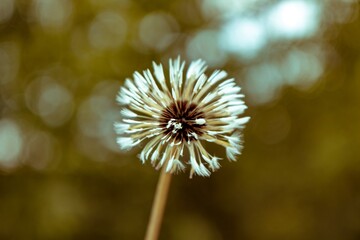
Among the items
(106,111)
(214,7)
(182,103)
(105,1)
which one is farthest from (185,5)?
(182,103)

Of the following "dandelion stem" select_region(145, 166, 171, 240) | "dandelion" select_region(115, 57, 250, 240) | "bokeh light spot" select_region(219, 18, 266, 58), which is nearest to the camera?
"dandelion stem" select_region(145, 166, 171, 240)

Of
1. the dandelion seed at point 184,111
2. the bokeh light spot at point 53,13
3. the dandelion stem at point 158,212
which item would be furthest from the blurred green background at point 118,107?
the dandelion stem at point 158,212

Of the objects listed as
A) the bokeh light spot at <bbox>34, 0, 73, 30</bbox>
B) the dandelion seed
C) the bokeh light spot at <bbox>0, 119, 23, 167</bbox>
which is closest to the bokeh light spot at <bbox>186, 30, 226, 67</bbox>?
the bokeh light spot at <bbox>34, 0, 73, 30</bbox>

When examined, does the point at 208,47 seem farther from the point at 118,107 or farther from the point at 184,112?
the point at 184,112

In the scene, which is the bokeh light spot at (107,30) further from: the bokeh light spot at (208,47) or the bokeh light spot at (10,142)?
→ the bokeh light spot at (10,142)

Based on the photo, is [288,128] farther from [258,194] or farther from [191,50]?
[191,50]

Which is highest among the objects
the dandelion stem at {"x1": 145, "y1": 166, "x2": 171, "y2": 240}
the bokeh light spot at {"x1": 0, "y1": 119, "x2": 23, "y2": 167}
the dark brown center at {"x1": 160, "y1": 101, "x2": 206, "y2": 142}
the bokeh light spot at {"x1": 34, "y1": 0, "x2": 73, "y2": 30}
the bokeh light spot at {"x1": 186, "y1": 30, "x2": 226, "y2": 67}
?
the bokeh light spot at {"x1": 186, "y1": 30, "x2": 226, "y2": 67}

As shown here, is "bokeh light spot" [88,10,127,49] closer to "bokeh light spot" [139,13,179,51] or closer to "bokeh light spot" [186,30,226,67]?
"bokeh light spot" [139,13,179,51]
